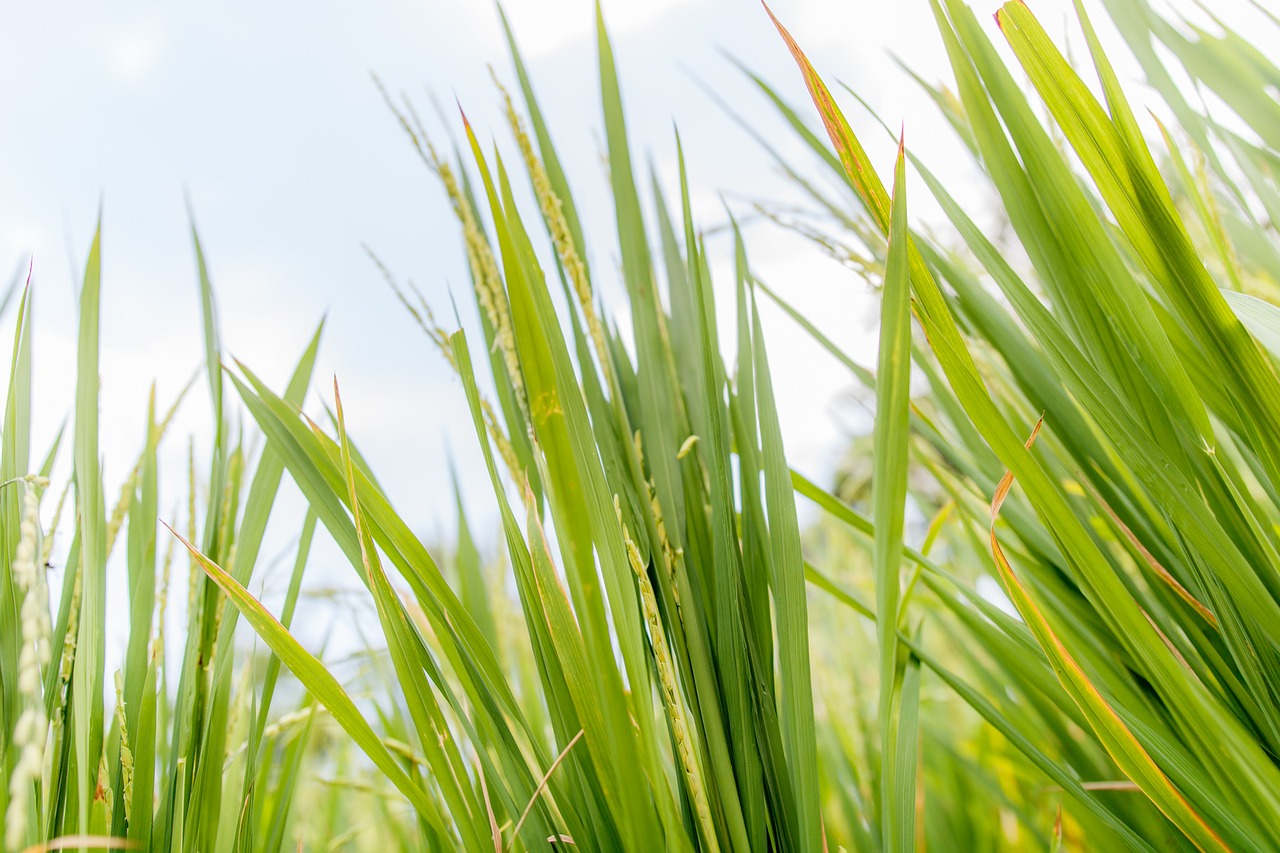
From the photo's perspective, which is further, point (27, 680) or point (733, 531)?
point (733, 531)

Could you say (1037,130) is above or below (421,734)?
above

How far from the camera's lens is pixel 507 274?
10.7 inches

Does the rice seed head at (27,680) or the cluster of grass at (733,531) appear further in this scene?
the cluster of grass at (733,531)

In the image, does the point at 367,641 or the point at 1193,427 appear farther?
the point at 367,641

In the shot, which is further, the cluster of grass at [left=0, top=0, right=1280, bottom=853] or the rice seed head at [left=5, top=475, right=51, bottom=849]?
the cluster of grass at [left=0, top=0, right=1280, bottom=853]

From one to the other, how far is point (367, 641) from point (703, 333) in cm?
61

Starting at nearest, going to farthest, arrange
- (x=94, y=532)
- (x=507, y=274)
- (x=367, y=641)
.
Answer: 1. (x=507, y=274)
2. (x=94, y=532)
3. (x=367, y=641)

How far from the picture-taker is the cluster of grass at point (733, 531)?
313mm

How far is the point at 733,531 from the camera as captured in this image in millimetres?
402

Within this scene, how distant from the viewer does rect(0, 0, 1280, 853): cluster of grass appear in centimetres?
31

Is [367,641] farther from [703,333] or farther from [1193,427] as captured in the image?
[1193,427]

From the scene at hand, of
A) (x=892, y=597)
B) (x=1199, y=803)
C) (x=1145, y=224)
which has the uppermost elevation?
(x=1145, y=224)

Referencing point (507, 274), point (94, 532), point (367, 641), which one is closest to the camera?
point (507, 274)

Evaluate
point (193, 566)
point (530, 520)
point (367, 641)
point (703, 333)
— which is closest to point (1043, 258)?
point (703, 333)
